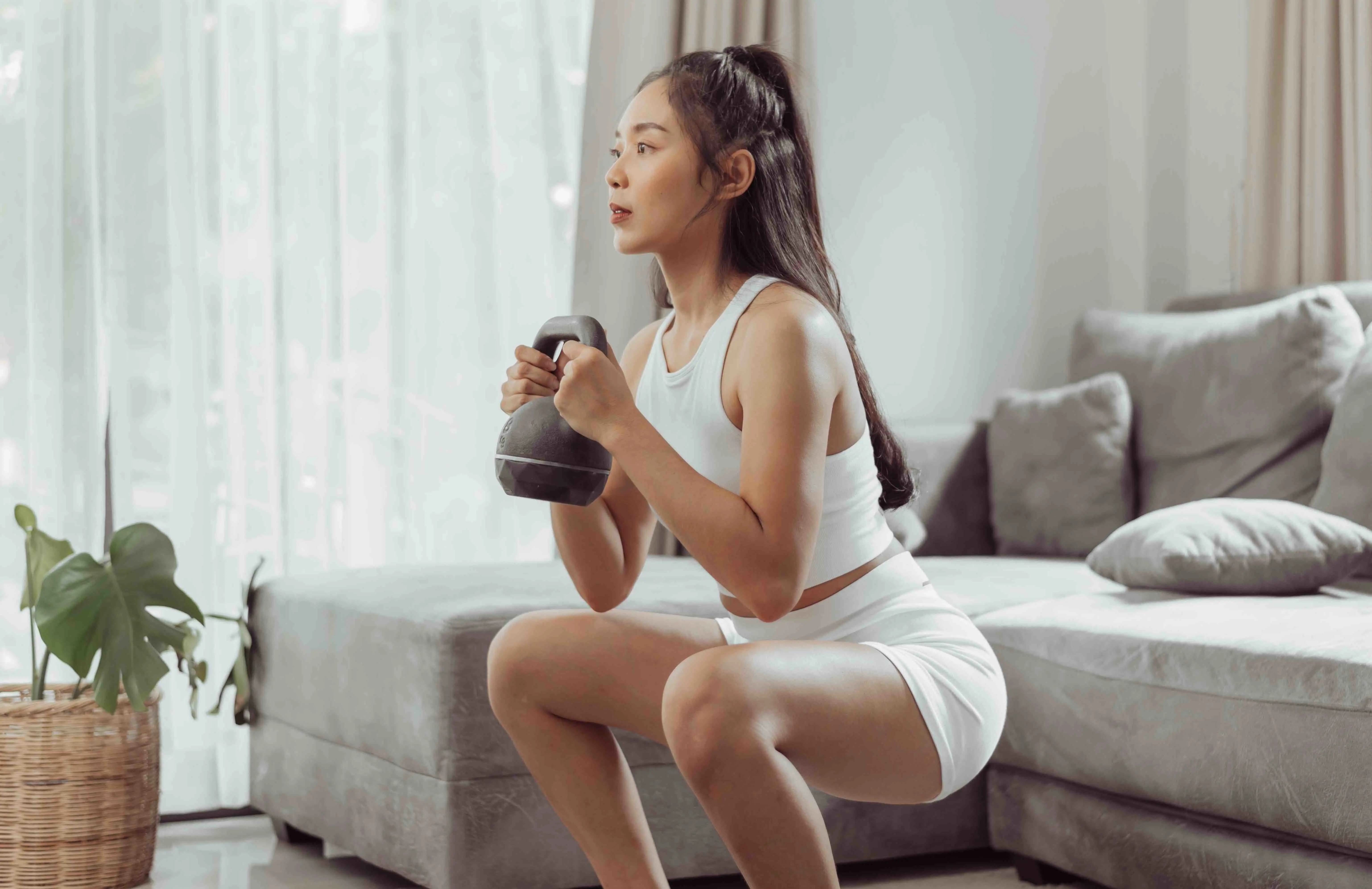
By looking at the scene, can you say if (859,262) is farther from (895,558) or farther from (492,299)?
(895,558)

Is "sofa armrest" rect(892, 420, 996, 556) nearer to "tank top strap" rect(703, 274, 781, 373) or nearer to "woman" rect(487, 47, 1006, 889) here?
"woman" rect(487, 47, 1006, 889)

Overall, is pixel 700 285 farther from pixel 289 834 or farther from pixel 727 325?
pixel 289 834

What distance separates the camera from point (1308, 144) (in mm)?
3021

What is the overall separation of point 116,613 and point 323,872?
1.74 feet

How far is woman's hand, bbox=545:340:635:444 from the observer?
3.92 ft

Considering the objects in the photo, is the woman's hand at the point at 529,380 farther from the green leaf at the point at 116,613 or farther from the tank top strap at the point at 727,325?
the green leaf at the point at 116,613

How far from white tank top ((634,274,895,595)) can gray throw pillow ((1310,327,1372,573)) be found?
1189 millimetres

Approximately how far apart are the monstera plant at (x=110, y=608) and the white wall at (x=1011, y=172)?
1825mm

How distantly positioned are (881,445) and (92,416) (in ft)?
5.48

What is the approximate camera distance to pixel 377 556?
2.76 meters

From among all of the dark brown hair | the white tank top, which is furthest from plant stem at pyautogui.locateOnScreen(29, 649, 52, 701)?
the dark brown hair

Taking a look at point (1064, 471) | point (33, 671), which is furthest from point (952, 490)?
point (33, 671)

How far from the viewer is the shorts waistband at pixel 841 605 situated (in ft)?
4.37

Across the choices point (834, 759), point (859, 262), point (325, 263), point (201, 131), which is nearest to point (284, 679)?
point (325, 263)
